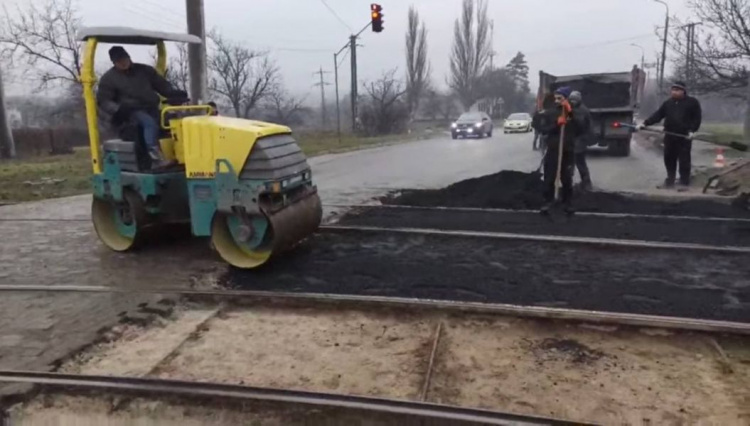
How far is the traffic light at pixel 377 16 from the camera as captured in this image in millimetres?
22969

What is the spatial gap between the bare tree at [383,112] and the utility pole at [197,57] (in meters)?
26.3

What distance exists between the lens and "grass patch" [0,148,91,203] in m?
13.1

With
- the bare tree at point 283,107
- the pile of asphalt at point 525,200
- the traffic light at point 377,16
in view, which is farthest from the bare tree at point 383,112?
the pile of asphalt at point 525,200

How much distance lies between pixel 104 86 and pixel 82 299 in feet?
7.82

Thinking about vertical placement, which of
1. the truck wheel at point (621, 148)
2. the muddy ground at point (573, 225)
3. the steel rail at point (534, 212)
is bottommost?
the muddy ground at point (573, 225)

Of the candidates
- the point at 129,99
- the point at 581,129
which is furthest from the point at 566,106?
the point at 129,99

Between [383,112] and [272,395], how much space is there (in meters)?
37.7

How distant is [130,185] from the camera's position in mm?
6816

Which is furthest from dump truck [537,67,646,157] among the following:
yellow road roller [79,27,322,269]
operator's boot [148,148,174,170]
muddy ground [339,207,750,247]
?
operator's boot [148,148,174,170]

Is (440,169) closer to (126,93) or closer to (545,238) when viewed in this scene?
(545,238)

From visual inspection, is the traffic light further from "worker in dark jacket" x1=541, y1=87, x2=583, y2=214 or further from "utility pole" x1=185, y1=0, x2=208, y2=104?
"worker in dark jacket" x1=541, y1=87, x2=583, y2=214

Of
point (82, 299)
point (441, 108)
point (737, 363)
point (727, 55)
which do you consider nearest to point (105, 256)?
point (82, 299)

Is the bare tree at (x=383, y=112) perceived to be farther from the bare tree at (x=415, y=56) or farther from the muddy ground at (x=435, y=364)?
the muddy ground at (x=435, y=364)

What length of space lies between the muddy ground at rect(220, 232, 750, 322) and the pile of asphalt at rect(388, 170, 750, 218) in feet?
8.24
